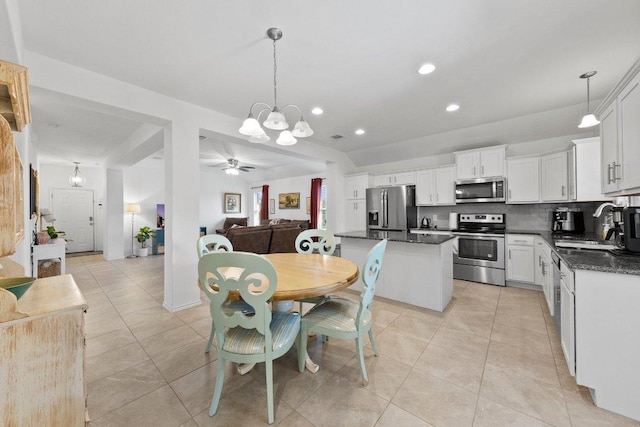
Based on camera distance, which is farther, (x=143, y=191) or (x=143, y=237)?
(x=143, y=191)

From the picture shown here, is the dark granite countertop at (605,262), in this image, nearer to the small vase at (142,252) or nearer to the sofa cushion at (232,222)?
→ the small vase at (142,252)

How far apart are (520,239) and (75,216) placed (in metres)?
10.9

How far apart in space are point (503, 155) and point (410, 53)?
9.68ft

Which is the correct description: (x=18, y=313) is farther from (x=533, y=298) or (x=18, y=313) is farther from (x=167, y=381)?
(x=533, y=298)

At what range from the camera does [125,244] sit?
6.97 metres

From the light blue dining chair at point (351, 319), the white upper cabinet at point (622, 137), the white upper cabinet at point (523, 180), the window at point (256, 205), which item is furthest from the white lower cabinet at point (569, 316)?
the window at point (256, 205)

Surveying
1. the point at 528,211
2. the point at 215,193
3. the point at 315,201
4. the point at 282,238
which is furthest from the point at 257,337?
the point at 215,193

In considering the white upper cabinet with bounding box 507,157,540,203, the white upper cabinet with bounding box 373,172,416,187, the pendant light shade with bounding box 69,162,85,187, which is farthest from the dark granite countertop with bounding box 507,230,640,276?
the pendant light shade with bounding box 69,162,85,187

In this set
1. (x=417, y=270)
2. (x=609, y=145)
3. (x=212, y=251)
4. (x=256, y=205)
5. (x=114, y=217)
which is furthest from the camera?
(x=256, y=205)

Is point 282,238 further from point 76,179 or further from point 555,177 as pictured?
point 76,179

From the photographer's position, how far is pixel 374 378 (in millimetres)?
1846

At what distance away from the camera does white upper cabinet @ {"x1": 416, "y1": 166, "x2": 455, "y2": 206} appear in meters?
4.72

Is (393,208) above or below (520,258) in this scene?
above

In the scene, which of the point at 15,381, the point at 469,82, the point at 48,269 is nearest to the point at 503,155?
the point at 469,82
